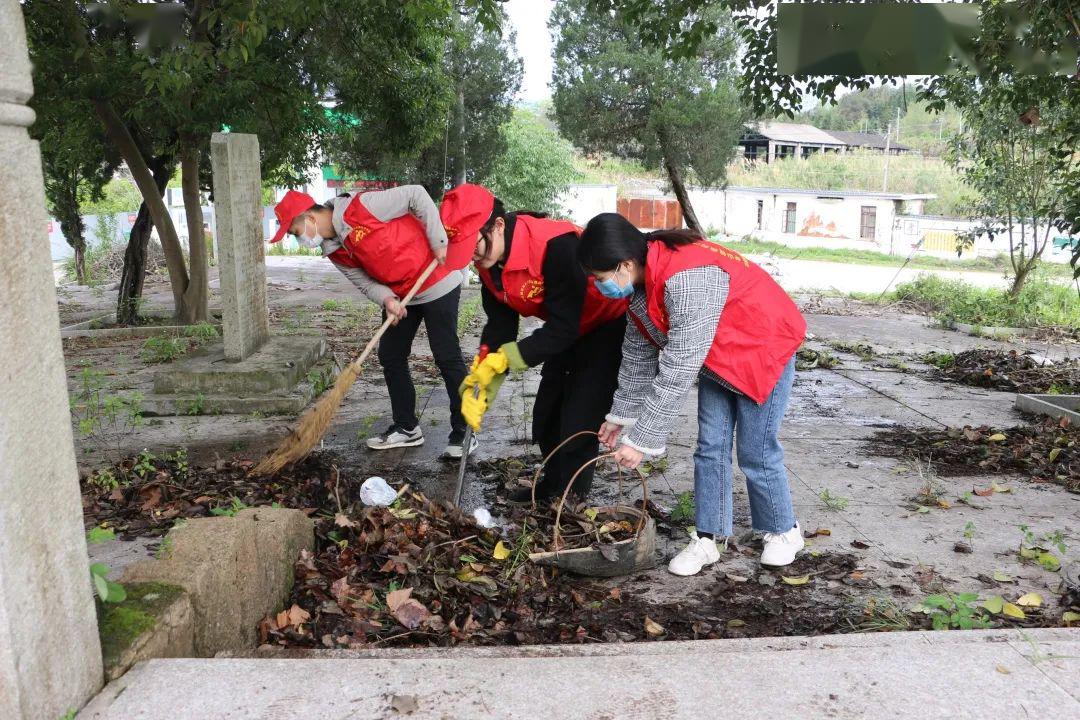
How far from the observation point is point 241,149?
6.70 metres

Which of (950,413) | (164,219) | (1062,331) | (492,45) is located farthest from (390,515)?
(492,45)

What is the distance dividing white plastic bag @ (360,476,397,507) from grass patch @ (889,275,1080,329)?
11.6m

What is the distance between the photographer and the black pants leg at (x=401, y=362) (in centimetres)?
530

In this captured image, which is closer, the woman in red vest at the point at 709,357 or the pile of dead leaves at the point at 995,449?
the woman in red vest at the point at 709,357

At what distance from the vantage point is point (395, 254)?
495 centimetres

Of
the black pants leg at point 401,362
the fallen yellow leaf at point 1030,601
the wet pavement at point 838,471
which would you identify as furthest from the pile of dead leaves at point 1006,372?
the black pants leg at point 401,362

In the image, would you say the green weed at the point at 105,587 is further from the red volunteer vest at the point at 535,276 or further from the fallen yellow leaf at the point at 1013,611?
the fallen yellow leaf at the point at 1013,611

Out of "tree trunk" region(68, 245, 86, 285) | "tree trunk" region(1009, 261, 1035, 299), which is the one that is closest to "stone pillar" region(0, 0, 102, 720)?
"tree trunk" region(1009, 261, 1035, 299)

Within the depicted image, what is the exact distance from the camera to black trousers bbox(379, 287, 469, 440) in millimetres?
5207

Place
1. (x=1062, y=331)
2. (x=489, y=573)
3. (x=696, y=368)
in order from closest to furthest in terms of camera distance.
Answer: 1. (x=696, y=368)
2. (x=489, y=573)
3. (x=1062, y=331)

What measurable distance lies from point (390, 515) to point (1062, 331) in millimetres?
12521

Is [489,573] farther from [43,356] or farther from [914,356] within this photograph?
[914,356]

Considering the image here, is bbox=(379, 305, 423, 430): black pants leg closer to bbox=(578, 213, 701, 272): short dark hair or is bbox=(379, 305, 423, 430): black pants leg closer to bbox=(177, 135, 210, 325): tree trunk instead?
bbox=(578, 213, 701, 272): short dark hair

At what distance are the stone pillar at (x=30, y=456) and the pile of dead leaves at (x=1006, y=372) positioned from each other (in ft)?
26.2
